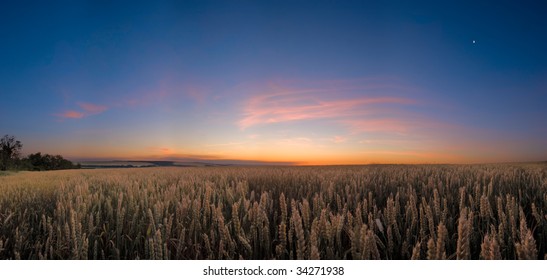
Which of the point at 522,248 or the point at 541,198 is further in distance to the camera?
the point at 541,198

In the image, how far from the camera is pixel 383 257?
4.72ft

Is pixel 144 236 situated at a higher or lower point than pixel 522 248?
lower

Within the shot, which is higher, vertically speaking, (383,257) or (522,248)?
(522,248)

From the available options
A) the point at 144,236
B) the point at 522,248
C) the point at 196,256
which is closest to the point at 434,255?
the point at 522,248
